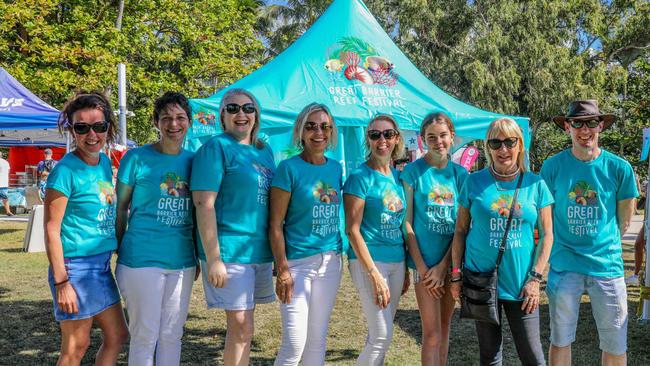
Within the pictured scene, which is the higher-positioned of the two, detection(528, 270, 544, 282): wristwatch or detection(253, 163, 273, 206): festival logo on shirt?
detection(253, 163, 273, 206): festival logo on shirt

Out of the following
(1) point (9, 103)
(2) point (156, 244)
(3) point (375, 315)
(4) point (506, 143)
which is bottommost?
(3) point (375, 315)

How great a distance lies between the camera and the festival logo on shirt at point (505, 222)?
3.04 meters

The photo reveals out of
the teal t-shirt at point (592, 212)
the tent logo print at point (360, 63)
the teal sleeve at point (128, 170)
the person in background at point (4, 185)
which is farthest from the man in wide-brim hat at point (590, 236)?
the person in background at point (4, 185)

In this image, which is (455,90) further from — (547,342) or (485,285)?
(485,285)

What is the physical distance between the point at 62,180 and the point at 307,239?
128 cm

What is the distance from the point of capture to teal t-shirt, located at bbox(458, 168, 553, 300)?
305cm

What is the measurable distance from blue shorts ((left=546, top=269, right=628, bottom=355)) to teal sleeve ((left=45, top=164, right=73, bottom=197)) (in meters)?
2.74

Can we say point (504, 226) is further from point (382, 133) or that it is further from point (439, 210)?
point (382, 133)

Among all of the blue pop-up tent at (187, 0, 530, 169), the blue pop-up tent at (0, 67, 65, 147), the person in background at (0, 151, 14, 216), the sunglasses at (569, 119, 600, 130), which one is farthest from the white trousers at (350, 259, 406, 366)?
the person in background at (0, 151, 14, 216)

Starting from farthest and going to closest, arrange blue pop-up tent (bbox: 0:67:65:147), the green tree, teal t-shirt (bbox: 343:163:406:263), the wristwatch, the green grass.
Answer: the green tree, blue pop-up tent (bbox: 0:67:65:147), the green grass, teal t-shirt (bbox: 343:163:406:263), the wristwatch

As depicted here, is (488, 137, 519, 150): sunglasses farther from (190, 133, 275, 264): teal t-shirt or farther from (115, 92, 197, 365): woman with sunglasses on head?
(115, 92, 197, 365): woman with sunglasses on head

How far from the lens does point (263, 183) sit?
3.12 metres

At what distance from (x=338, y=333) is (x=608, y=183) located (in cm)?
297

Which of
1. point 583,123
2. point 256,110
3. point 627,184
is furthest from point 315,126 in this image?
point 627,184
